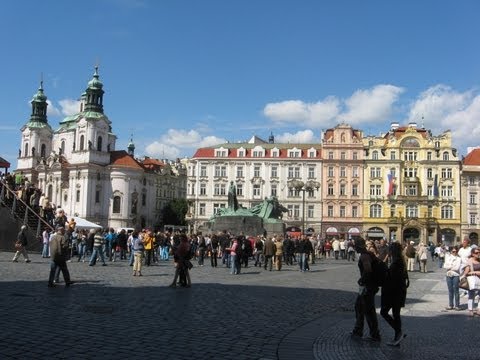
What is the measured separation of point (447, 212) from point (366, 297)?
79.7m

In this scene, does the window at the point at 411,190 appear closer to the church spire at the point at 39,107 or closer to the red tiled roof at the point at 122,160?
the red tiled roof at the point at 122,160

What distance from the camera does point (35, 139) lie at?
10906cm

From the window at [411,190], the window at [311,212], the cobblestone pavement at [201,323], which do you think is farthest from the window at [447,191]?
the cobblestone pavement at [201,323]

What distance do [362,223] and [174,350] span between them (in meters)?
80.6

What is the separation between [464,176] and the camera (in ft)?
279

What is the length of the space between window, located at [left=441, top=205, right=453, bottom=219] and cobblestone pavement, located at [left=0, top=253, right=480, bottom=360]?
70283mm

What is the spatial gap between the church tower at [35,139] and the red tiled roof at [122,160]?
50.1ft

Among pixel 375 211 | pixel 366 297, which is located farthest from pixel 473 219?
pixel 366 297

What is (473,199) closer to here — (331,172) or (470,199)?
(470,199)

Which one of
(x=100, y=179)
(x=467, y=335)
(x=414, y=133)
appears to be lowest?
(x=467, y=335)

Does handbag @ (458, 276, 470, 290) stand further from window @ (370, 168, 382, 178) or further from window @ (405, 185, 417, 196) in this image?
window @ (370, 168, 382, 178)

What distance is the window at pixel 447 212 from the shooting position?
84188 millimetres

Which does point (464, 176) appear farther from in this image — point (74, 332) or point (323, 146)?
point (74, 332)

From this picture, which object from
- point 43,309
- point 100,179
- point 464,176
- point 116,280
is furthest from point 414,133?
point 43,309
